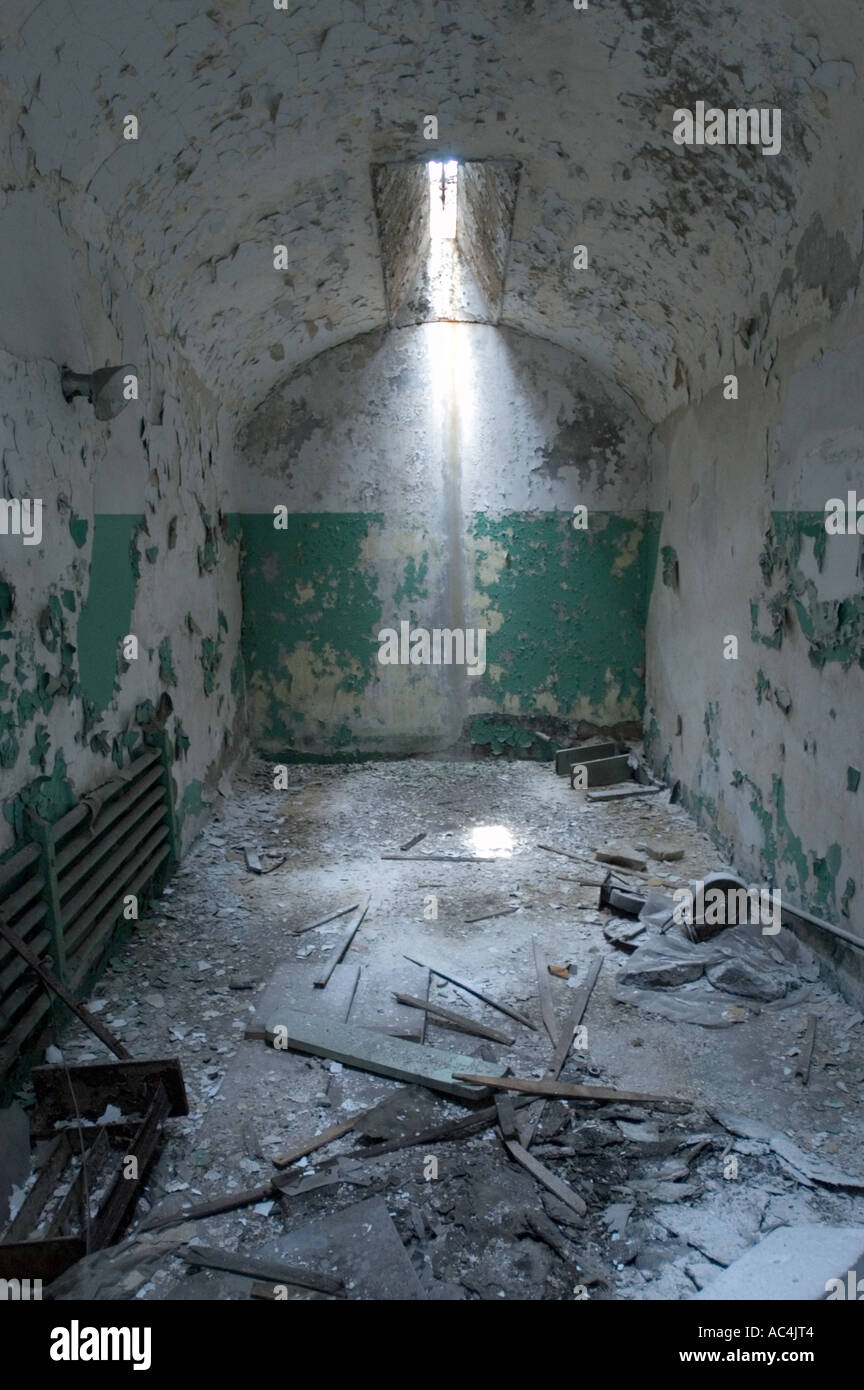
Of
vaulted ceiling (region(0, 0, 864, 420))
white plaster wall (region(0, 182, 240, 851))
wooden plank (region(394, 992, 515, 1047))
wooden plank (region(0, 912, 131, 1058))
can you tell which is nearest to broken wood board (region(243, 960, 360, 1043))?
wooden plank (region(394, 992, 515, 1047))

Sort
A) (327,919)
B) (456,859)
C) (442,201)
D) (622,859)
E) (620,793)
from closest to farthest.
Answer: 1. (327,919)
2. (622,859)
3. (456,859)
4. (442,201)
5. (620,793)

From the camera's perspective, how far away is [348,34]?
10.4 ft

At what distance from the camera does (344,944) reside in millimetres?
3926

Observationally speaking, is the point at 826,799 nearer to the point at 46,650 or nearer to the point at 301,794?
the point at 46,650

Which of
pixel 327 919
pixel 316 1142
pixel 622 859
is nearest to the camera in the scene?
pixel 316 1142

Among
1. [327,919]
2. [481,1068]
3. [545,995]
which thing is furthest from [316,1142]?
[327,919]

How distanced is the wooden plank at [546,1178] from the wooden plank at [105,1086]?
1.03 m

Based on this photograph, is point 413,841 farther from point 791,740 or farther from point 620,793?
point 791,740

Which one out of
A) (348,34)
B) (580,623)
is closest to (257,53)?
(348,34)

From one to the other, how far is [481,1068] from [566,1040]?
39 centimetres

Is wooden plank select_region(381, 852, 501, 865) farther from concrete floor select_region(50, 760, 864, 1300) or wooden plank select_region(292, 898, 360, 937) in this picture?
wooden plank select_region(292, 898, 360, 937)

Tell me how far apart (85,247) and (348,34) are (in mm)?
1274

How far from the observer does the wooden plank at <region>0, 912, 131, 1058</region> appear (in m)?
2.63

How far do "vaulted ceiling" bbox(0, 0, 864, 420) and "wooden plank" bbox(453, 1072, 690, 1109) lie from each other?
2.91 m
